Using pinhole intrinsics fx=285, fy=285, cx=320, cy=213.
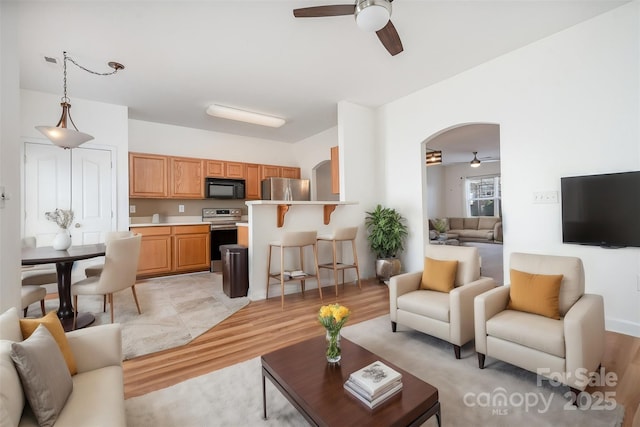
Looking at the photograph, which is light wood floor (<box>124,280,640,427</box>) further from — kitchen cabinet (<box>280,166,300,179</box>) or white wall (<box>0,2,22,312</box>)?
kitchen cabinet (<box>280,166,300,179</box>)

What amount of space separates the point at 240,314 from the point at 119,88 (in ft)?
11.5

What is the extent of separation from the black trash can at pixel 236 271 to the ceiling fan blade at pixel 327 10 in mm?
2723

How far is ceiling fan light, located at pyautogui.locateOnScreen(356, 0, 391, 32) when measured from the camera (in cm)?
194

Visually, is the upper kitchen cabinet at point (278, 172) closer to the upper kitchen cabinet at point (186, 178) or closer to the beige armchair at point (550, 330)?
the upper kitchen cabinet at point (186, 178)

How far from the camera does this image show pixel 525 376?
1.98m

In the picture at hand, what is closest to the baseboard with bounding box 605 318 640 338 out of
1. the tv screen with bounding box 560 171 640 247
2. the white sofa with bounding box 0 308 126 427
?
the tv screen with bounding box 560 171 640 247

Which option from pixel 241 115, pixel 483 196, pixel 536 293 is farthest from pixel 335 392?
pixel 483 196

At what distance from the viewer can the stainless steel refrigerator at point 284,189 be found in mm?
6148

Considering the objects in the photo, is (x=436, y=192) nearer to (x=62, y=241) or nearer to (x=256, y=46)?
(x=256, y=46)

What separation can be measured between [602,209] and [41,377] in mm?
4085

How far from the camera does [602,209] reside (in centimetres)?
266

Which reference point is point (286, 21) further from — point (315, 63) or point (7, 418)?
point (7, 418)

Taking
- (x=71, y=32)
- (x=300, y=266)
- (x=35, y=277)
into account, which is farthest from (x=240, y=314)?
(x=71, y=32)

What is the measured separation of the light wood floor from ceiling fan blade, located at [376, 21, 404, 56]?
8.88ft
